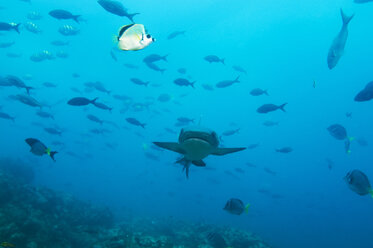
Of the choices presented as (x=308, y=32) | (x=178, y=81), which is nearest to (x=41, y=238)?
(x=178, y=81)

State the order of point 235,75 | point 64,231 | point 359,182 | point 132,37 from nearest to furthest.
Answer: point 132,37 < point 359,182 < point 64,231 < point 235,75

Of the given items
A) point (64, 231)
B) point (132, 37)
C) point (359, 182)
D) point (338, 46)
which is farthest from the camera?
point (64, 231)

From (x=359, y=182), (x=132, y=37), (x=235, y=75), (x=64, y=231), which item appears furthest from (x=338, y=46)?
(x=235, y=75)

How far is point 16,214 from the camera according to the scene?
7699mm

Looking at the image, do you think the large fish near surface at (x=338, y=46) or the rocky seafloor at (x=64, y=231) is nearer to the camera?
the large fish near surface at (x=338, y=46)

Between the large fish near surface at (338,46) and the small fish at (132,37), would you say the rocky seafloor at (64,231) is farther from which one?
the large fish near surface at (338,46)

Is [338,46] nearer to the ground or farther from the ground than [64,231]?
farther from the ground

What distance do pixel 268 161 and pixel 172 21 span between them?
4089 inches

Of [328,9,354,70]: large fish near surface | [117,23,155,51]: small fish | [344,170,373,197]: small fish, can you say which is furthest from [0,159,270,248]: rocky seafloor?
[328,9,354,70]: large fish near surface

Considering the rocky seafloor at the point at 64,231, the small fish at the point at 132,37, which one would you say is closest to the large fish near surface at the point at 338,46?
the small fish at the point at 132,37

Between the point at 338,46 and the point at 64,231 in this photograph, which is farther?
the point at 64,231

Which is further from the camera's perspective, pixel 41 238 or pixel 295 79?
pixel 295 79

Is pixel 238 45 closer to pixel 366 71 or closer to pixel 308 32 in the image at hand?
pixel 308 32

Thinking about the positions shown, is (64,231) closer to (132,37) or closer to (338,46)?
(132,37)
